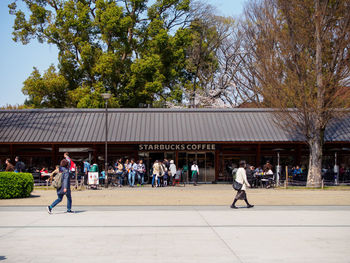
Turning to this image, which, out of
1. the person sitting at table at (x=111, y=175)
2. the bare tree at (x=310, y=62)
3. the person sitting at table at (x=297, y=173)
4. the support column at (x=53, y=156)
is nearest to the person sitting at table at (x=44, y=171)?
the support column at (x=53, y=156)

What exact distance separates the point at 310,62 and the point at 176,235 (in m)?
18.0

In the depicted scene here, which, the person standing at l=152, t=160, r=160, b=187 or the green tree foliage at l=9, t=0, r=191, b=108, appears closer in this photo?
the person standing at l=152, t=160, r=160, b=187

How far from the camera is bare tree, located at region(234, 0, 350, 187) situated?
76.7 ft

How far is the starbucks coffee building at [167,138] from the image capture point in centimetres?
2741

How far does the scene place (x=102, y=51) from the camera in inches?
1467

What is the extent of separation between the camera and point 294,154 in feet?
97.4

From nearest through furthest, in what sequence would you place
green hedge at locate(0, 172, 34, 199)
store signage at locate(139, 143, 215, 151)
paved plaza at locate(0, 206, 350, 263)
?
paved plaza at locate(0, 206, 350, 263) → green hedge at locate(0, 172, 34, 199) → store signage at locate(139, 143, 215, 151)

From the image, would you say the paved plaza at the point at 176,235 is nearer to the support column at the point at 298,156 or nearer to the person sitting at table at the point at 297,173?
Result: the person sitting at table at the point at 297,173

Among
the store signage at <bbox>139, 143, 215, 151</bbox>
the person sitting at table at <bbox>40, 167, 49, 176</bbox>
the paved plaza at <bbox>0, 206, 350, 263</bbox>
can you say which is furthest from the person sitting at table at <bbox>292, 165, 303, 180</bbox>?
the person sitting at table at <bbox>40, 167, 49, 176</bbox>

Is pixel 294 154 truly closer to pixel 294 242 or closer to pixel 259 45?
pixel 259 45

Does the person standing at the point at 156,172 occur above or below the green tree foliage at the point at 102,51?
below

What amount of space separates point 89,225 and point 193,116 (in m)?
20.0

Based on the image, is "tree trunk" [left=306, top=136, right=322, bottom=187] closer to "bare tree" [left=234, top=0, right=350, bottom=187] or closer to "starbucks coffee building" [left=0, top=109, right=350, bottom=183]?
"bare tree" [left=234, top=0, right=350, bottom=187]

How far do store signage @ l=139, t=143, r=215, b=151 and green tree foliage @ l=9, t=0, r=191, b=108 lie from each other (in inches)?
318
